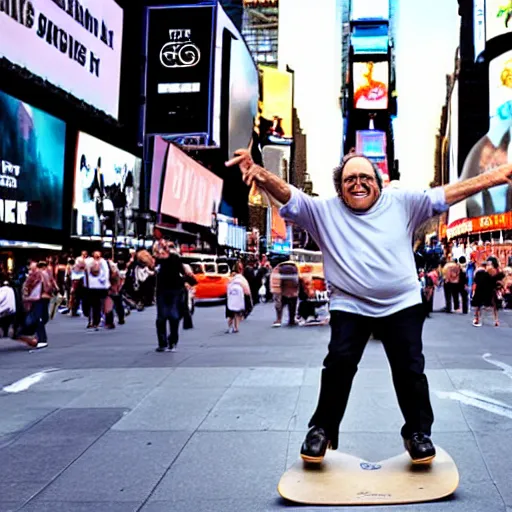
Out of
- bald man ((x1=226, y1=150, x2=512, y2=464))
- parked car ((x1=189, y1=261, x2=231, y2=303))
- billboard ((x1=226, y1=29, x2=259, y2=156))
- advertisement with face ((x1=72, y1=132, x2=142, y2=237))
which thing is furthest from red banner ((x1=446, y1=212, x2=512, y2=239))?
bald man ((x1=226, y1=150, x2=512, y2=464))

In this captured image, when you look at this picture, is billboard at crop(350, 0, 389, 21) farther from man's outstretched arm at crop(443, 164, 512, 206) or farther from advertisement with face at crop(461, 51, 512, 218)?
man's outstretched arm at crop(443, 164, 512, 206)

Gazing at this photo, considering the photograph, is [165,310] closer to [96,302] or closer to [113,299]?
[96,302]

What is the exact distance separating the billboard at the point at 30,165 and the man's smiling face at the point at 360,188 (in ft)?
85.5

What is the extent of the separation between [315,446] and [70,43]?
102ft

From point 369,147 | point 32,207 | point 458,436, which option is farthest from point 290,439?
point 369,147

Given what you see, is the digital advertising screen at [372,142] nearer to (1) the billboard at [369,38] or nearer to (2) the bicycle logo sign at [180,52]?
(1) the billboard at [369,38]

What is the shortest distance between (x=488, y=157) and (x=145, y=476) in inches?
3366

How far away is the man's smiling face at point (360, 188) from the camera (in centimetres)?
456

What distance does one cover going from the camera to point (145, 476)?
4.73 metres

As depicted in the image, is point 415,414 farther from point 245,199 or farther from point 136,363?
point 245,199

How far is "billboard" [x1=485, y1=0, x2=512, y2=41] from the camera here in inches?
3388

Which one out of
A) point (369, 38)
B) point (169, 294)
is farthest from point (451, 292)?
point (369, 38)

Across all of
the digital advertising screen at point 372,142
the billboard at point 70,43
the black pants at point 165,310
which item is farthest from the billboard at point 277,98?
the black pants at point 165,310

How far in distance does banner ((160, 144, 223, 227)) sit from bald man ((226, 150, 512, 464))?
40.1 metres
